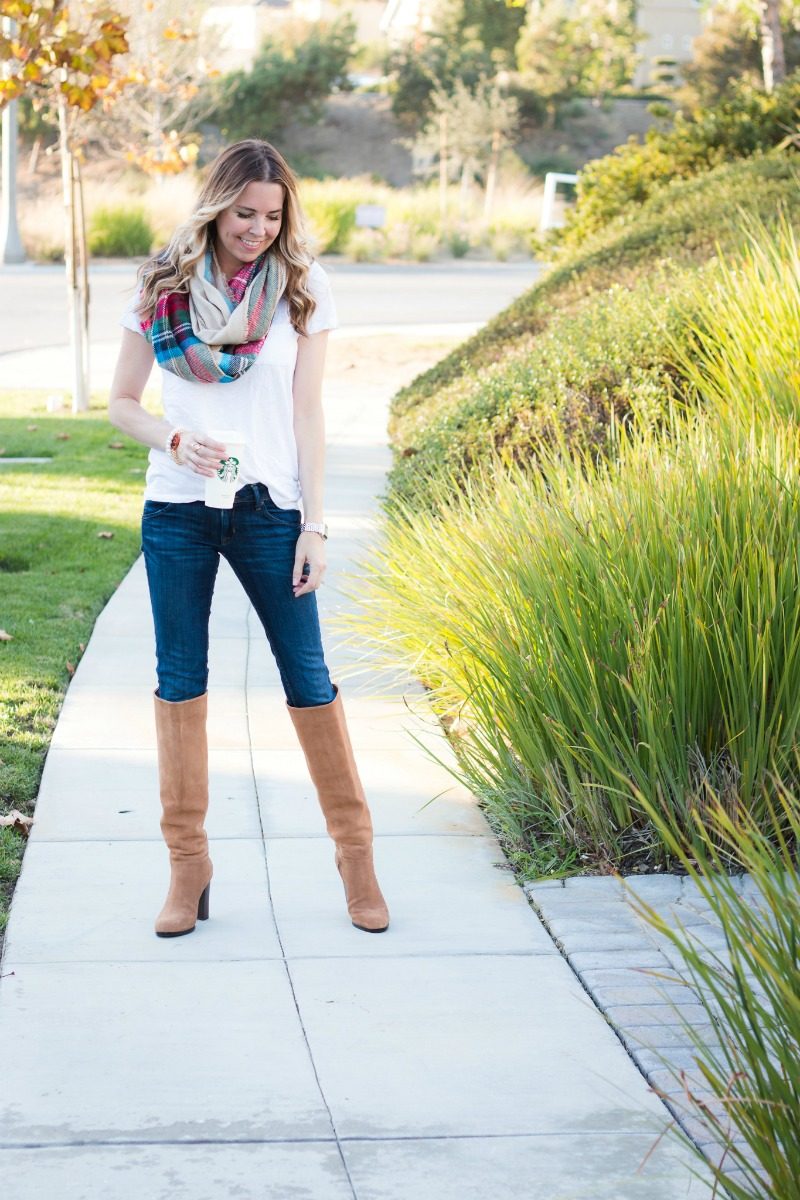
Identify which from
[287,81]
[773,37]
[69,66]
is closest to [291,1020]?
[69,66]

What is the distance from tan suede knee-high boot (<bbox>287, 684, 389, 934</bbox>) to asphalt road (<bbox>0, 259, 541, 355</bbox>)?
13.3 m

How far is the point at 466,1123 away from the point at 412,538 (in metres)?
3.60

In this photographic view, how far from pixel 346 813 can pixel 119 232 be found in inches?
1039

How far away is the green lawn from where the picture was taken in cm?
505

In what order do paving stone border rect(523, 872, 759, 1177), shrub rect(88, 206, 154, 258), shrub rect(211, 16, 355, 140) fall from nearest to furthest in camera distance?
paving stone border rect(523, 872, 759, 1177)
shrub rect(88, 206, 154, 258)
shrub rect(211, 16, 355, 140)

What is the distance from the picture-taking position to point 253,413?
11.6 feet

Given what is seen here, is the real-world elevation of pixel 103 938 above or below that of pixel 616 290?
below

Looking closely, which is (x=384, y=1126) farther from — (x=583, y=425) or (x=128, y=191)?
(x=128, y=191)

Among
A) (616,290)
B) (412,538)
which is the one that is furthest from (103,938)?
(616,290)

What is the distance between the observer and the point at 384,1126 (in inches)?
112

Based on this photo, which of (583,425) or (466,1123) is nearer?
(466,1123)

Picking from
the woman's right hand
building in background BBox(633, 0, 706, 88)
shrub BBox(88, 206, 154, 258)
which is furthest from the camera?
building in background BBox(633, 0, 706, 88)

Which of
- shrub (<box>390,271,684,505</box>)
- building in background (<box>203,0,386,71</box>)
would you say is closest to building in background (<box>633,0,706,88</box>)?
building in background (<box>203,0,386,71</box>)

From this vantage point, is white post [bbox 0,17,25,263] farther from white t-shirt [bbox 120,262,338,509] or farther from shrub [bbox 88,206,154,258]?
white t-shirt [bbox 120,262,338,509]
